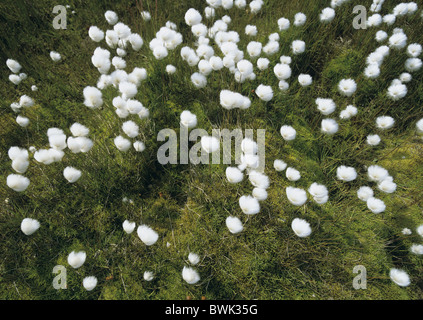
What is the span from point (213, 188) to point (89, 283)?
1033mm

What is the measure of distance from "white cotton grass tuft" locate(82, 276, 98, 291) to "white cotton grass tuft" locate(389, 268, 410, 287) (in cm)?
189

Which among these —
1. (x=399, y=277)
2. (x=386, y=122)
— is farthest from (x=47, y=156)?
(x=386, y=122)

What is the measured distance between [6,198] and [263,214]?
1.98 metres

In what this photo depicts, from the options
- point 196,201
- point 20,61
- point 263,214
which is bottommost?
point 263,214

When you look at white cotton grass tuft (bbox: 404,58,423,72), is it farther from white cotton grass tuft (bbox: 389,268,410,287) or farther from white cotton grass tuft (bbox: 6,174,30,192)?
white cotton grass tuft (bbox: 6,174,30,192)

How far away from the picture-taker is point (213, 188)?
6.46 ft

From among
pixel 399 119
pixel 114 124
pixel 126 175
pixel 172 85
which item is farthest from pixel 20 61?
pixel 399 119

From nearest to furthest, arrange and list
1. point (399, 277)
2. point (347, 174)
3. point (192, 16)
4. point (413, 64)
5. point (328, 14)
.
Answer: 1. point (399, 277)
2. point (347, 174)
3. point (192, 16)
4. point (413, 64)
5. point (328, 14)

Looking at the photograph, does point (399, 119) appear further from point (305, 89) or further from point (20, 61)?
point (20, 61)

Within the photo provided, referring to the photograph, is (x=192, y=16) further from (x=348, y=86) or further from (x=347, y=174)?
(x=347, y=174)

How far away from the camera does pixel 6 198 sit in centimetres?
191

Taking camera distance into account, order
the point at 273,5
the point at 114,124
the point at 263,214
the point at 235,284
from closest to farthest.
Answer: the point at 235,284
the point at 263,214
the point at 114,124
the point at 273,5

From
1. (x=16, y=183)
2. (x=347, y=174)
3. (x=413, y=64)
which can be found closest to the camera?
(x=16, y=183)

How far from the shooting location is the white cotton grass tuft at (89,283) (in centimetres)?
150
